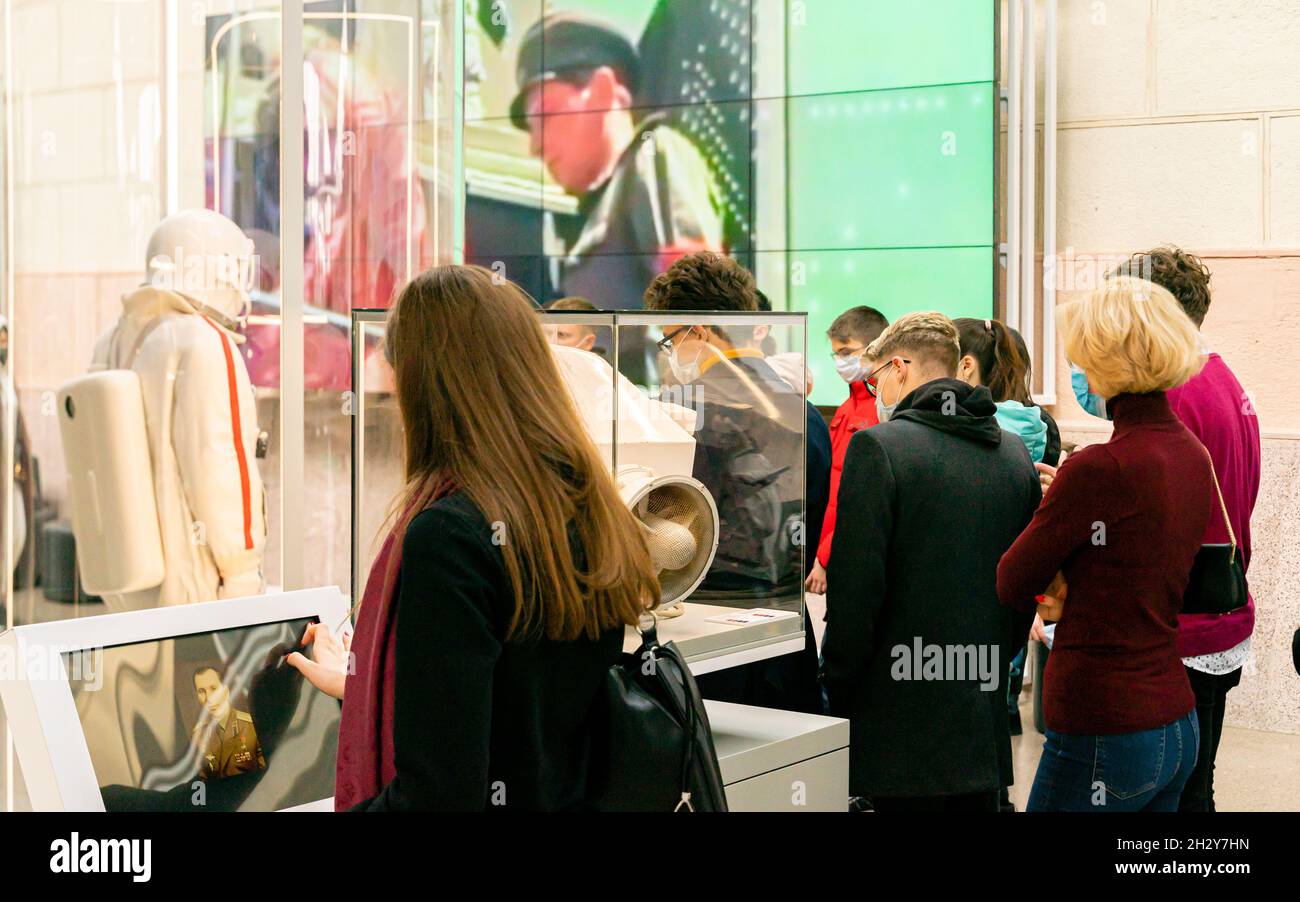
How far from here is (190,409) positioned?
2.83 meters

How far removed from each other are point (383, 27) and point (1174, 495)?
8.10ft

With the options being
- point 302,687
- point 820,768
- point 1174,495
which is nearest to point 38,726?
point 302,687

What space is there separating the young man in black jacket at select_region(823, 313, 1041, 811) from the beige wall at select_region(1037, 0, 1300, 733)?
12.1 feet

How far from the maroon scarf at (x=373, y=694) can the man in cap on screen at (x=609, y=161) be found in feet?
20.5

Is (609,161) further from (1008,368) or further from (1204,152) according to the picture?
(1008,368)

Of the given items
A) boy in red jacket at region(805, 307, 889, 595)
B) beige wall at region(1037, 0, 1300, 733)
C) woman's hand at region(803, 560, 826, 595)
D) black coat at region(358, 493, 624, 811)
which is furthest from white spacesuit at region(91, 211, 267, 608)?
beige wall at region(1037, 0, 1300, 733)

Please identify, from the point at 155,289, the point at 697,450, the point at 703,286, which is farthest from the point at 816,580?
the point at 155,289

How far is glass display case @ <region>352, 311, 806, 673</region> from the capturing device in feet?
9.05

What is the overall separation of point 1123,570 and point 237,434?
1889mm

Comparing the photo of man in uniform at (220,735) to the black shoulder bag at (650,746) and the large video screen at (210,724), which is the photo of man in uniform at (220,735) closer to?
the large video screen at (210,724)

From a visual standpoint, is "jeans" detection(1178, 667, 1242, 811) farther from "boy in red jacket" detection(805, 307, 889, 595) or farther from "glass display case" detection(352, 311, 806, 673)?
"boy in red jacket" detection(805, 307, 889, 595)

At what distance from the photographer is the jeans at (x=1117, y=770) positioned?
2492 millimetres
